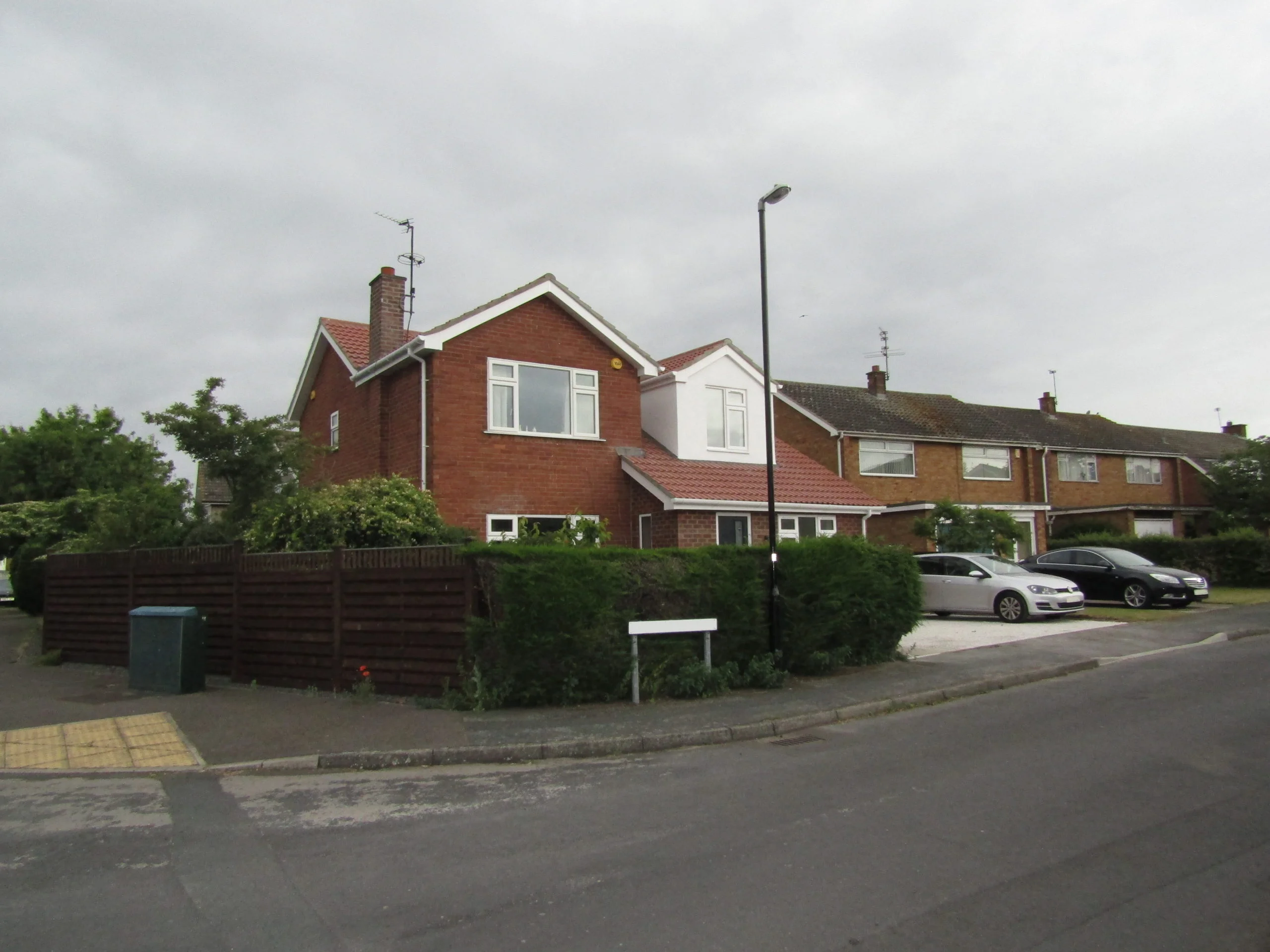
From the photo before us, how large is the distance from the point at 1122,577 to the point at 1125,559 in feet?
2.36

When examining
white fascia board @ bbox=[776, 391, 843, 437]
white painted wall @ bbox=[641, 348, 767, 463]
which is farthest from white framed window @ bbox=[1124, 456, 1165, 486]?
white painted wall @ bbox=[641, 348, 767, 463]

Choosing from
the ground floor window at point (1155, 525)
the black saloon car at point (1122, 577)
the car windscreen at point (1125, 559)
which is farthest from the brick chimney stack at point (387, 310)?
the ground floor window at point (1155, 525)

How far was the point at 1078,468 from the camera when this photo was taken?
38.0 meters

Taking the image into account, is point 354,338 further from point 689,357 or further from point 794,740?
point 794,740

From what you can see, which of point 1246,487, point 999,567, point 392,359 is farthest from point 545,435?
point 1246,487

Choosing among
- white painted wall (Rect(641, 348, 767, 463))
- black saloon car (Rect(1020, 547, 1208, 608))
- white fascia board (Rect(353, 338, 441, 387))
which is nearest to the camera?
white fascia board (Rect(353, 338, 441, 387))

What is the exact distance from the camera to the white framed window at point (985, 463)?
112 ft

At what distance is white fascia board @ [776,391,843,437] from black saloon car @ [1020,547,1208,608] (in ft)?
29.6

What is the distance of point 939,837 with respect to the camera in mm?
5844

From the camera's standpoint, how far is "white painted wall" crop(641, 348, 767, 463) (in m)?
20.8

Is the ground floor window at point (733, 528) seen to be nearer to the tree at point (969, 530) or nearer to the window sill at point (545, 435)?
the window sill at point (545, 435)

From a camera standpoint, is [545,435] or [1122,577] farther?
[1122,577]

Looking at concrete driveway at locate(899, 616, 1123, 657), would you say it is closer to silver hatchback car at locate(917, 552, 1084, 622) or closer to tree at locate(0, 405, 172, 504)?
silver hatchback car at locate(917, 552, 1084, 622)

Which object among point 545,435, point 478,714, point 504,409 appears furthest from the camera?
point 545,435
